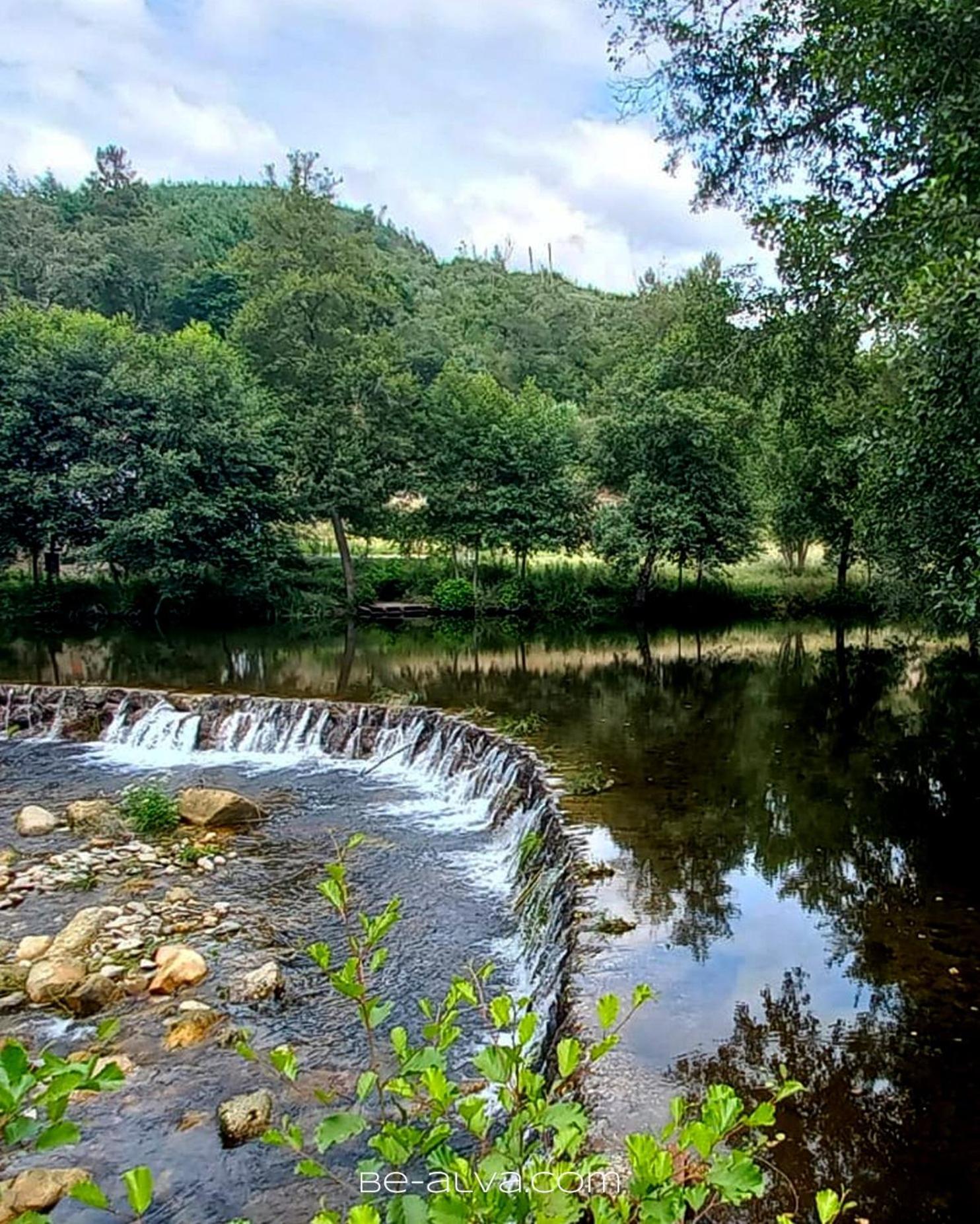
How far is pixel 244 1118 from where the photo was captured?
180 inches

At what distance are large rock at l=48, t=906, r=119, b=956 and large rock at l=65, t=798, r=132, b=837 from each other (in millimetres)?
2154

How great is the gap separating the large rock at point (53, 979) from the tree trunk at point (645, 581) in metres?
22.3

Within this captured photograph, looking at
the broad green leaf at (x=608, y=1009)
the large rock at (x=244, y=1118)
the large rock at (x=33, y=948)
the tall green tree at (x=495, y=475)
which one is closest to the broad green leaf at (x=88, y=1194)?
the broad green leaf at (x=608, y=1009)

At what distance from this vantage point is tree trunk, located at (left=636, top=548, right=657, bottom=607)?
27.1m

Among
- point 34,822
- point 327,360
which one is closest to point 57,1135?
point 34,822

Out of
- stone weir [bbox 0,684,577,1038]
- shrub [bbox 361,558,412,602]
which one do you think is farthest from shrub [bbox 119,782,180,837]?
shrub [bbox 361,558,412,602]

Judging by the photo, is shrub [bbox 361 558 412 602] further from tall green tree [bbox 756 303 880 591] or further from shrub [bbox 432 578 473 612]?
tall green tree [bbox 756 303 880 591]

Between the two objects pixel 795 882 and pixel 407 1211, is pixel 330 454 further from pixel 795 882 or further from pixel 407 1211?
pixel 407 1211

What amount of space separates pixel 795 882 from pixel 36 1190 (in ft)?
17.5

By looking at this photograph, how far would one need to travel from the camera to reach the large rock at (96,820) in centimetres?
935

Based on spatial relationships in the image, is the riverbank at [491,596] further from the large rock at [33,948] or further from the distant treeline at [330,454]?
the large rock at [33,948]

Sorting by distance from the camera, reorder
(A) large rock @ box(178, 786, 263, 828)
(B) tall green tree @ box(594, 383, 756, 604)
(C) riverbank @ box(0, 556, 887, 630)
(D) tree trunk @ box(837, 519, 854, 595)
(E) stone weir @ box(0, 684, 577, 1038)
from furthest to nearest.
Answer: (C) riverbank @ box(0, 556, 887, 630) < (D) tree trunk @ box(837, 519, 854, 595) < (B) tall green tree @ box(594, 383, 756, 604) < (A) large rock @ box(178, 786, 263, 828) < (E) stone weir @ box(0, 684, 577, 1038)

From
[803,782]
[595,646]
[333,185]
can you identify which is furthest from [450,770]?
[333,185]

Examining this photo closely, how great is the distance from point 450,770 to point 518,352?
46507 mm
